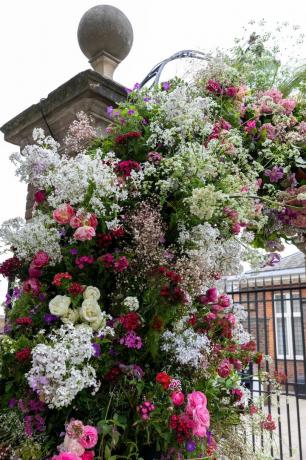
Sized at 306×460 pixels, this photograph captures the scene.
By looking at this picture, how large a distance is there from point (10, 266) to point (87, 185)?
0.54 m

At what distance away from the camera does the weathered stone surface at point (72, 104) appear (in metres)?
2.28

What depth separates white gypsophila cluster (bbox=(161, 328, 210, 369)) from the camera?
159cm

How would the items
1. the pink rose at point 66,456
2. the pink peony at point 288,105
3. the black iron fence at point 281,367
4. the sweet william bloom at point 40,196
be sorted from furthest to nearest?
the black iron fence at point 281,367 → the pink peony at point 288,105 → the sweet william bloom at point 40,196 → the pink rose at point 66,456

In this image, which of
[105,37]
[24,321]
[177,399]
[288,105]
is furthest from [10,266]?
[288,105]

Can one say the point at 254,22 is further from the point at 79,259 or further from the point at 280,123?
the point at 79,259

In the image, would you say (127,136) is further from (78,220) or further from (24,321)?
(24,321)

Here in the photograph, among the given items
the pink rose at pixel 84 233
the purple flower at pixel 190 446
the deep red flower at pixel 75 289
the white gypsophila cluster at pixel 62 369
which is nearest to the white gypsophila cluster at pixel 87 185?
the pink rose at pixel 84 233

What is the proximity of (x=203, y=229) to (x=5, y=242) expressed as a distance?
90cm

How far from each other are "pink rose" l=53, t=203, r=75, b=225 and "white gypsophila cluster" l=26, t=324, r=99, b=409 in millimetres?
480

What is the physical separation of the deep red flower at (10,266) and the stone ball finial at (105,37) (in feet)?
4.82

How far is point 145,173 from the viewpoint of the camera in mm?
1804

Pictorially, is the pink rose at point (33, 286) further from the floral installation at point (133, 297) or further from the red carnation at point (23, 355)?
the red carnation at point (23, 355)

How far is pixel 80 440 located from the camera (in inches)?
51.5

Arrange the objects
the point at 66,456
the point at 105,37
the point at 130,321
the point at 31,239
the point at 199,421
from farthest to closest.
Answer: the point at 105,37 → the point at 31,239 → the point at 130,321 → the point at 199,421 → the point at 66,456
